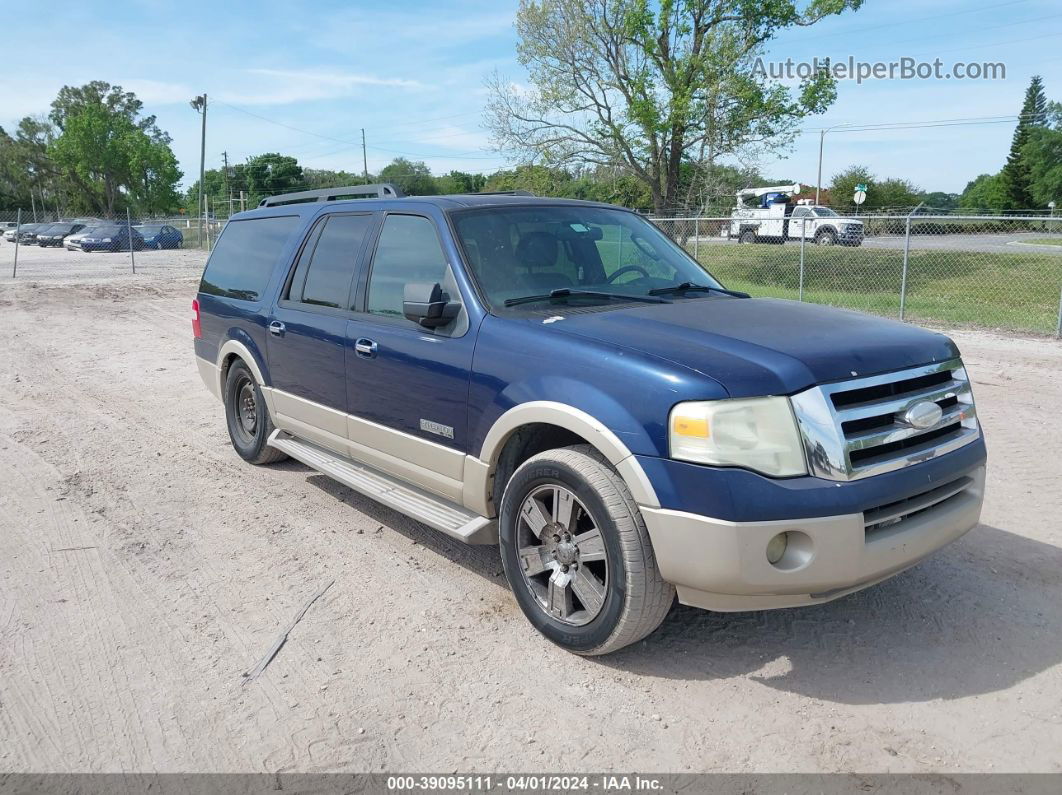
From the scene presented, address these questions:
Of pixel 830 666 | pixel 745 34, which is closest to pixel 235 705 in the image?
pixel 830 666

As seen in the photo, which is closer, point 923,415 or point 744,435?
point 744,435

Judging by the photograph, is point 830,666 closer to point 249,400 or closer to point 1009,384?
point 249,400

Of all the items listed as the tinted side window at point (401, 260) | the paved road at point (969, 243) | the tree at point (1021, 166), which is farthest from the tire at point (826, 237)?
the tree at point (1021, 166)

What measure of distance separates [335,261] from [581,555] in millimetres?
2625

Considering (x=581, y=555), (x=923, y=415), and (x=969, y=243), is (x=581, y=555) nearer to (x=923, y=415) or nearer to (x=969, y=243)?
(x=923, y=415)

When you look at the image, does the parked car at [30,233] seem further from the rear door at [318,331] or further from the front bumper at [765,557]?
the front bumper at [765,557]

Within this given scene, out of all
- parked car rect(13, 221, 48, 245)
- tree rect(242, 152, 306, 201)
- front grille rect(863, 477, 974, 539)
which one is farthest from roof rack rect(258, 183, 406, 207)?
tree rect(242, 152, 306, 201)

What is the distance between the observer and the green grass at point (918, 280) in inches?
590

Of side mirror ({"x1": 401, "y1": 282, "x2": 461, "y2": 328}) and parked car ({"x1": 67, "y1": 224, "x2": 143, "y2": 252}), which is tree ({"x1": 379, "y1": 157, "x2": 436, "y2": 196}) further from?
side mirror ({"x1": 401, "y1": 282, "x2": 461, "y2": 328})

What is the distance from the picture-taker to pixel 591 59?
74.8ft

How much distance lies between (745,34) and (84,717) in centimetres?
2234

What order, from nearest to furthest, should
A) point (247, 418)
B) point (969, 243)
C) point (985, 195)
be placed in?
point (247, 418), point (969, 243), point (985, 195)

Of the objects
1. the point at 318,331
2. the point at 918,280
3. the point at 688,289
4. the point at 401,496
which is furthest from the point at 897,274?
the point at 401,496

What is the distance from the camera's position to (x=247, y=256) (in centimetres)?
614
